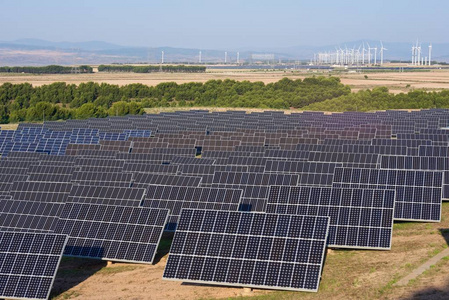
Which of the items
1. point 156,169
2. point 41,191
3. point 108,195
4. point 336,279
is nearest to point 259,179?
point 108,195

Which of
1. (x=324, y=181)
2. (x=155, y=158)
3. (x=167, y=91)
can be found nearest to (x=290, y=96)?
(x=167, y=91)

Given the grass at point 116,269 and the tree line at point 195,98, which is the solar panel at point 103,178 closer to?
the grass at point 116,269

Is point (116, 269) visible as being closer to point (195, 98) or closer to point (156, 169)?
point (156, 169)

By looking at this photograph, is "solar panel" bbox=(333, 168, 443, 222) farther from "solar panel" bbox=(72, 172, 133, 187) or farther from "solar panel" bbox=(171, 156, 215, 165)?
"solar panel" bbox=(72, 172, 133, 187)

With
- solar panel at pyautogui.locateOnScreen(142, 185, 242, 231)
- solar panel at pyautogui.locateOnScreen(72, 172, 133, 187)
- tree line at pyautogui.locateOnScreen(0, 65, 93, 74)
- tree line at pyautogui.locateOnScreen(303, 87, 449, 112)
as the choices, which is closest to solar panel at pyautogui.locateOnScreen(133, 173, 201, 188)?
solar panel at pyautogui.locateOnScreen(72, 172, 133, 187)

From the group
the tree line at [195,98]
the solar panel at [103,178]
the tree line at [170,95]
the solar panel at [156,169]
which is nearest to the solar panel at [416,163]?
the solar panel at [156,169]

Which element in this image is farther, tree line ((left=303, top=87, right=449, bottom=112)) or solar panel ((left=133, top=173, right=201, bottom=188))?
tree line ((left=303, top=87, right=449, bottom=112))
